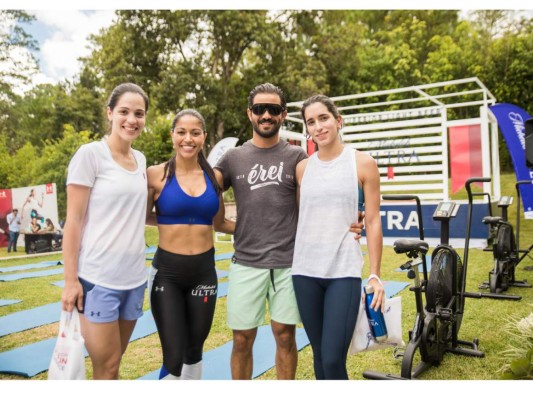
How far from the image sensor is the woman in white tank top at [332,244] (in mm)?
1945

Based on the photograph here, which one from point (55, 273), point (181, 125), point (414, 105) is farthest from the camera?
point (414, 105)

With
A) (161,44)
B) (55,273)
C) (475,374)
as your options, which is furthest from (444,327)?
(161,44)

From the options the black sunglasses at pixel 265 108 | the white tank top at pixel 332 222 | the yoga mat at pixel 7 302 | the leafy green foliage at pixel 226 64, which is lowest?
the yoga mat at pixel 7 302

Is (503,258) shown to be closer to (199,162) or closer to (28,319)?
(199,162)

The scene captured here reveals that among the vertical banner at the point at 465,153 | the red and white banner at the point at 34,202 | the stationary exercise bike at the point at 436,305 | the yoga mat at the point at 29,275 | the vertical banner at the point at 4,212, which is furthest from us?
the vertical banner at the point at 4,212

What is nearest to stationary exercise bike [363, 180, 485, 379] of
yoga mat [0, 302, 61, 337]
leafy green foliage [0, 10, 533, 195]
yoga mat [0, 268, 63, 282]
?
yoga mat [0, 302, 61, 337]

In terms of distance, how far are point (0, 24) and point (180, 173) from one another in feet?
21.0

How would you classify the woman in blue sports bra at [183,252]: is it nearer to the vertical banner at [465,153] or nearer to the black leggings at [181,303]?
the black leggings at [181,303]

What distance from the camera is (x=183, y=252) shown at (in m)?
2.11

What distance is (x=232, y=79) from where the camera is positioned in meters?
15.8

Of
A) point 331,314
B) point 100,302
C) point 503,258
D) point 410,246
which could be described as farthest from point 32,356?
point 503,258

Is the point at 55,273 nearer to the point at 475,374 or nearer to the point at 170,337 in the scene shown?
the point at 170,337

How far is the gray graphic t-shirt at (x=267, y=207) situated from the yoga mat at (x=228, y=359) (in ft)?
3.46

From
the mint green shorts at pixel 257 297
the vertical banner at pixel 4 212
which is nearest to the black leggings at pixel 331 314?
the mint green shorts at pixel 257 297
